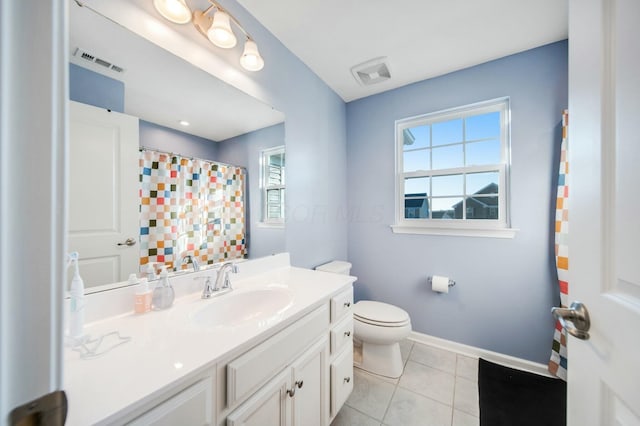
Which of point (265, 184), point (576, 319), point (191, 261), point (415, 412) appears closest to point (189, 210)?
point (191, 261)

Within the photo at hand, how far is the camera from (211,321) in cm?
97

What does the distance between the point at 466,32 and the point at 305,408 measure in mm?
2387

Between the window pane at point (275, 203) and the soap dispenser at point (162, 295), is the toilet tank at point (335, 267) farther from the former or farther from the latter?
the soap dispenser at point (162, 295)

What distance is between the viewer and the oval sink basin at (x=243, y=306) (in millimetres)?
983

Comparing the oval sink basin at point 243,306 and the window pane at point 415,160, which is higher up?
the window pane at point 415,160

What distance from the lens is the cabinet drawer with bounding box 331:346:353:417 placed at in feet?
3.82

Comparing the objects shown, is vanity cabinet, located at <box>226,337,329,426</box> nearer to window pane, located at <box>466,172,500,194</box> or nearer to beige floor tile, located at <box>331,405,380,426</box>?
beige floor tile, located at <box>331,405,380,426</box>

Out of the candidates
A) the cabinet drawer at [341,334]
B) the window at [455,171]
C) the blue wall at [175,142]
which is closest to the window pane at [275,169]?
the blue wall at [175,142]

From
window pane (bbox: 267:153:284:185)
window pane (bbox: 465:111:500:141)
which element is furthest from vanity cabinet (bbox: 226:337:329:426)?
window pane (bbox: 465:111:500:141)

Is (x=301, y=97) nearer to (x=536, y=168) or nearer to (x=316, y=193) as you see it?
(x=316, y=193)

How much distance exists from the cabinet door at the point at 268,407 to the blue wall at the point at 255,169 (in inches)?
29.1

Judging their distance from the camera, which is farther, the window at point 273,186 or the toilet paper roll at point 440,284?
the toilet paper roll at point 440,284

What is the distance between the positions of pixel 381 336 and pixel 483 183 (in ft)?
Answer: 4.82

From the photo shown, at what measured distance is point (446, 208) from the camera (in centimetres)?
203
